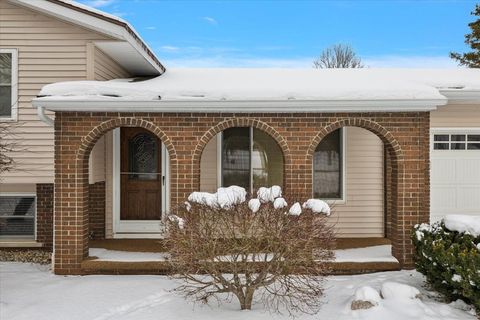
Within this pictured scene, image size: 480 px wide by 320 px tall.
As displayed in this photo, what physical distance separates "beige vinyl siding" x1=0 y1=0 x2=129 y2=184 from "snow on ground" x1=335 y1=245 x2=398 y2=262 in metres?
5.74

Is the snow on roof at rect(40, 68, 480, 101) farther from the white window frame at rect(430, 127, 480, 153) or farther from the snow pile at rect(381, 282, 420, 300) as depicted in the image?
the snow pile at rect(381, 282, 420, 300)

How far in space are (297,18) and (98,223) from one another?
4860 cm

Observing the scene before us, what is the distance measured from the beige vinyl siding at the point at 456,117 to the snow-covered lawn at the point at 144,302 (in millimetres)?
3816

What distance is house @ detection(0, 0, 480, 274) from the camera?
26.5 ft

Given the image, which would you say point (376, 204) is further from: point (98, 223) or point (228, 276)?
point (98, 223)

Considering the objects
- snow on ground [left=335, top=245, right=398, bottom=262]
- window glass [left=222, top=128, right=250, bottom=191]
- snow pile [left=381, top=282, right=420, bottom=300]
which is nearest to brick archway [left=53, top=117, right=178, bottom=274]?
window glass [left=222, top=128, right=250, bottom=191]

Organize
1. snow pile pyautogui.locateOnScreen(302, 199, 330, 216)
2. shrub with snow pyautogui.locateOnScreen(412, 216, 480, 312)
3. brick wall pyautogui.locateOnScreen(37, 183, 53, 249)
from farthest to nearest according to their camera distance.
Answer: brick wall pyautogui.locateOnScreen(37, 183, 53, 249), snow pile pyautogui.locateOnScreen(302, 199, 330, 216), shrub with snow pyautogui.locateOnScreen(412, 216, 480, 312)

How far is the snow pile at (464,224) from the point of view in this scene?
21.5 ft

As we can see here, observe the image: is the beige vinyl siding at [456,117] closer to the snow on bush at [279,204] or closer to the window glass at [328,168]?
the window glass at [328,168]

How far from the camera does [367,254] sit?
28.3 feet

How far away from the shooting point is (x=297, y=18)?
179 ft

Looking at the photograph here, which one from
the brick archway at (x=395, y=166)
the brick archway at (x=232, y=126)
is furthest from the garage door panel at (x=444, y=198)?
the brick archway at (x=232, y=126)

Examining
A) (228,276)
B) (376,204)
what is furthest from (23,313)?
(376,204)

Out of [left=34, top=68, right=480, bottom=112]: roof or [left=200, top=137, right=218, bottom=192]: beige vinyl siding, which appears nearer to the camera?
[left=34, top=68, right=480, bottom=112]: roof
